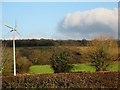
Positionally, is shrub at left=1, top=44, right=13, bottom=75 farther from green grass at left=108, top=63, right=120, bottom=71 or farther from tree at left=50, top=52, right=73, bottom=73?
green grass at left=108, top=63, right=120, bottom=71

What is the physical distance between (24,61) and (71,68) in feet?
21.5

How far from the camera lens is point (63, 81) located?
74.9ft

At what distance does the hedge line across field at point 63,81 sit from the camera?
2245 centimetres

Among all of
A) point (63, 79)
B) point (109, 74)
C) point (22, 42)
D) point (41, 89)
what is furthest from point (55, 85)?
point (22, 42)

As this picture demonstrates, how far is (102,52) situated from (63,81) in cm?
1636

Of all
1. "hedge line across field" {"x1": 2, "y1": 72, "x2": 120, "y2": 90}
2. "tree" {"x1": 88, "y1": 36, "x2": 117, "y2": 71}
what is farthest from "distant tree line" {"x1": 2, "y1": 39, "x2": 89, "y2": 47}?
"hedge line across field" {"x1": 2, "y1": 72, "x2": 120, "y2": 90}

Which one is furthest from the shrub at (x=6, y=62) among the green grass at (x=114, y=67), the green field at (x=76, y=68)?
the green grass at (x=114, y=67)

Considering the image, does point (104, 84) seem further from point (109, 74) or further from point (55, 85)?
point (55, 85)

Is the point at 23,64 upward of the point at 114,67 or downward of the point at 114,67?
upward

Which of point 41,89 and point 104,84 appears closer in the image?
point 41,89

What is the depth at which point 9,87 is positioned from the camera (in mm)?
22297

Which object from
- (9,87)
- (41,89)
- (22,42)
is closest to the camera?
(41,89)

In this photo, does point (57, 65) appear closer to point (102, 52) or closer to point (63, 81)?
point (102, 52)

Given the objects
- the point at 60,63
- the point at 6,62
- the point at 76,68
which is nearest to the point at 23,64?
the point at 6,62
